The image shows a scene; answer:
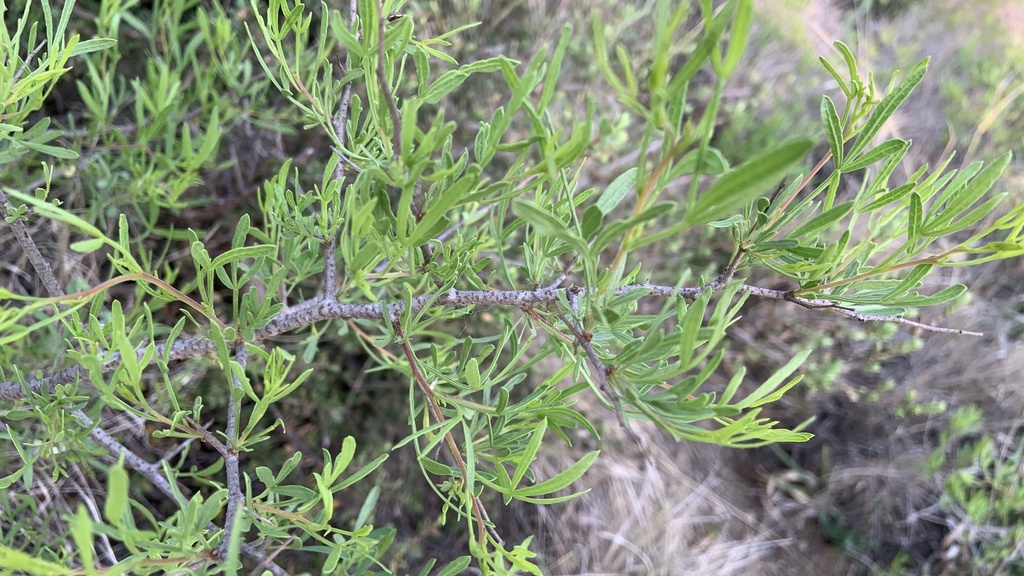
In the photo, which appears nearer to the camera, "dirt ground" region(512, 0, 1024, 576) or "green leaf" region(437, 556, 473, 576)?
"green leaf" region(437, 556, 473, 576)

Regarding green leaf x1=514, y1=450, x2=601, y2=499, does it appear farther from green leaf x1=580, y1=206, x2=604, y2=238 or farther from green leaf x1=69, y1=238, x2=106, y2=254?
green leaf x1=69, y1=238, x2=106, y2=254

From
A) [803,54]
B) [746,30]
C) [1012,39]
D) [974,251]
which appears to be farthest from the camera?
[1012,39]

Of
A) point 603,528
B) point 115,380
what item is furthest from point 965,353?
point 115,380

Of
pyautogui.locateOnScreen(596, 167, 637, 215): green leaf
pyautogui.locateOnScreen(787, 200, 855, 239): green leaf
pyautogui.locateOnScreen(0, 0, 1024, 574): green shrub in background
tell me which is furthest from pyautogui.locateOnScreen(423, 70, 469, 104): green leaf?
pyautogui.locateOnScreen(787, 200, 855, 239): green leaf

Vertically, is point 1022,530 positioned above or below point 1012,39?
below

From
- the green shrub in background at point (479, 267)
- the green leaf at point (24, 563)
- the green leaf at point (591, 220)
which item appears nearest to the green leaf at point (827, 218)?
the green shrub in background at point (479, 267)

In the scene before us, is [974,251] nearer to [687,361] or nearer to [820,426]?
[687,361]
